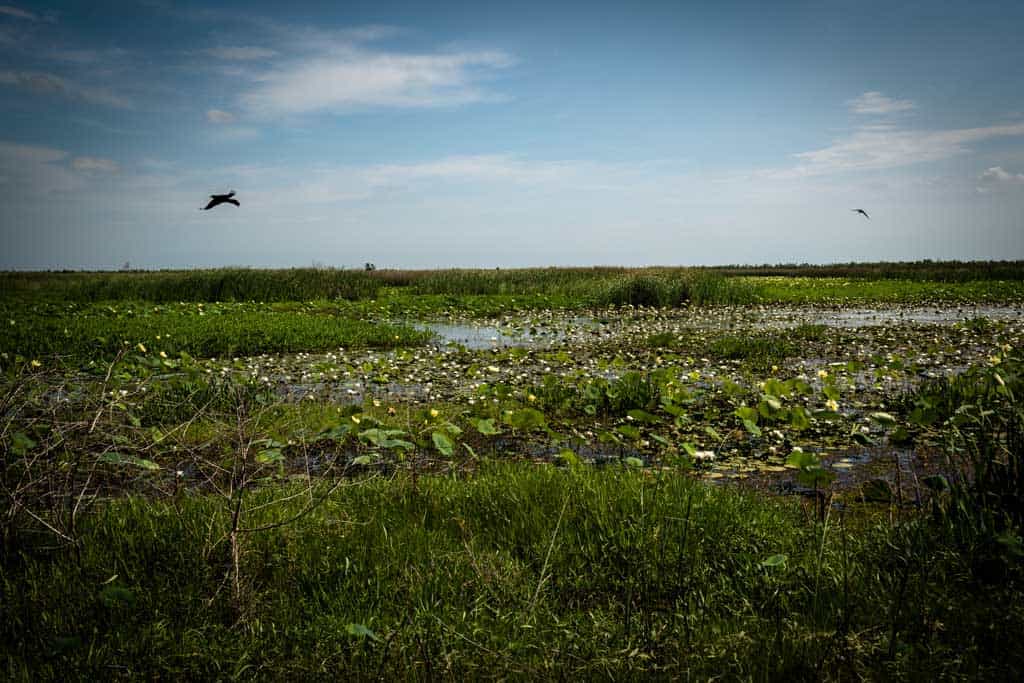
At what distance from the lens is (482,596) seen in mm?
2721

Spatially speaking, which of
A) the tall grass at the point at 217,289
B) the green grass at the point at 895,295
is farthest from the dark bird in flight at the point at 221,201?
the green grass at the point at 895,295

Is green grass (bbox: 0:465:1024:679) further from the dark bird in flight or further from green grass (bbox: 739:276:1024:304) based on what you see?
green grass (bbox: 739:276:1024:304)

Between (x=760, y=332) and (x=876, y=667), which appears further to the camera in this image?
(x=760, y=332)

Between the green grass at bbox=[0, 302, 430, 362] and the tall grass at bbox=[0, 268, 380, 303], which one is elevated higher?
the tall grass at bbox=[0, 268, 380, 303]

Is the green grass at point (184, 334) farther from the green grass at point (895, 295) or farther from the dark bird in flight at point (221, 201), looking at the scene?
the green grass at point (895, 295)

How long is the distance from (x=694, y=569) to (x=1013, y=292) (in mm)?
32321

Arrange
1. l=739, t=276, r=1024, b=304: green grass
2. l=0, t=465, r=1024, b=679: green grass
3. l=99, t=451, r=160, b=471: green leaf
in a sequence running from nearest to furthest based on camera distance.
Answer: l=0, t=465, r=1024, b=679: green grass → l=99, t=451, r=160, b=471: green leaf → l=739, t=276, r=1024, b=304: green grass

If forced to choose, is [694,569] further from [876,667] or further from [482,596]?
[482,596]

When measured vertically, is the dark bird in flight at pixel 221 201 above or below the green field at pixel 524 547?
above

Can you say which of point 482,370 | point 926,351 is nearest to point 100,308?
point 482,370

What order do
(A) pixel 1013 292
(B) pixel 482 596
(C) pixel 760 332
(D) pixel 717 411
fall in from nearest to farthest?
(B) pixel 482 596 < (D) pixel 717 411 < (C) pixel 760 332 < (A) pixel 1013 292

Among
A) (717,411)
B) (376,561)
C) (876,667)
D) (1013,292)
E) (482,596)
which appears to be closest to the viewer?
(876,667)

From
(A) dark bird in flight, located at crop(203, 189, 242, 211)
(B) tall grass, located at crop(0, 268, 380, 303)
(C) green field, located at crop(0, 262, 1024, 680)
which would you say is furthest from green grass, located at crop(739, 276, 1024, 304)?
(A) dark bird in flight, located at crop(203, 189, 242, 211)

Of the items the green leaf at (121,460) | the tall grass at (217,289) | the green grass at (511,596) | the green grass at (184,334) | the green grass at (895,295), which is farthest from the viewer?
the green grass at (895,295)
